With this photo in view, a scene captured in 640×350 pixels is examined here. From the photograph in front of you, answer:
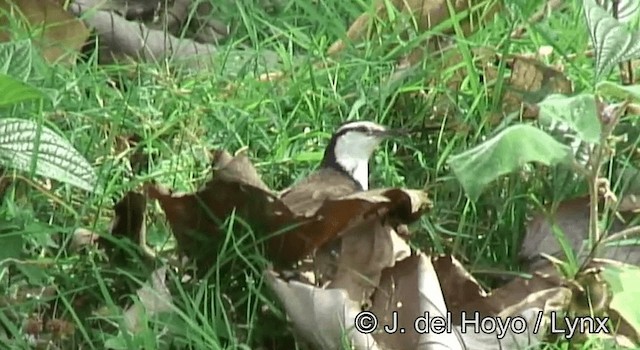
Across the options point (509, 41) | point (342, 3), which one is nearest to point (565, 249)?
point (509, 41)

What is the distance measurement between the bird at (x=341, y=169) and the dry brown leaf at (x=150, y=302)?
217 millimetres

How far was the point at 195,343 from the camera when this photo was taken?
76.0 inches

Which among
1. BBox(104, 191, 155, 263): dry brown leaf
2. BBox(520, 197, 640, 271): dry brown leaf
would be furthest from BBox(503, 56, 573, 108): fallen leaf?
BBox(104, 191, 155, 263): dry brown leaf

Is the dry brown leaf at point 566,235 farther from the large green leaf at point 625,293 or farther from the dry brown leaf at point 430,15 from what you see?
the dry brown leaf at point 430,15

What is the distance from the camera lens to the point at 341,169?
2.30m

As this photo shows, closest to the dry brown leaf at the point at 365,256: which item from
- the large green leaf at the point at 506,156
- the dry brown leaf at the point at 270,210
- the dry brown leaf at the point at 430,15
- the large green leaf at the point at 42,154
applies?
the dry brown leaf at the point at 270,210

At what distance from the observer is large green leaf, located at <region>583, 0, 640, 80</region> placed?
1984mm

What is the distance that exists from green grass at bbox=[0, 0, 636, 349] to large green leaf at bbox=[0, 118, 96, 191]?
137 mm

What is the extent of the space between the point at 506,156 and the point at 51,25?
4.52 feet

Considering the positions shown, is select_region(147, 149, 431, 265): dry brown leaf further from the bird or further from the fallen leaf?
the fallen leaf

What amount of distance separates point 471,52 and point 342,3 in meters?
0.52

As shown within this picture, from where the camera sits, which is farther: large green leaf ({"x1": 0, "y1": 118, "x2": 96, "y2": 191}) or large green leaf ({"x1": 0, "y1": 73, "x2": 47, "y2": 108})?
large green leaf ({"x1": 0, "y1": 118, "x2": 96, "y2": 191})

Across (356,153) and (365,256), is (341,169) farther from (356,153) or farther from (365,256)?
(365,256)

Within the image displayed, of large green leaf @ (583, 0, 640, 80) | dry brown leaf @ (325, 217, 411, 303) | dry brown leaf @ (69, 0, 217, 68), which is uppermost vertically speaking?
large green leaf @ (583, 0, 640, 80)
